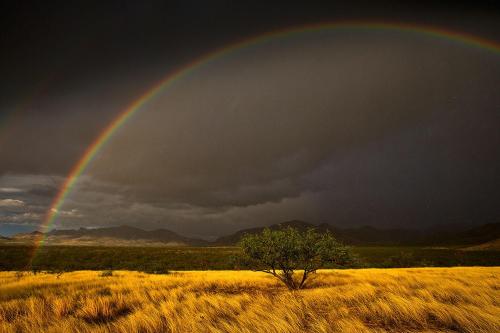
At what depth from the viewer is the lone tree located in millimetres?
19875

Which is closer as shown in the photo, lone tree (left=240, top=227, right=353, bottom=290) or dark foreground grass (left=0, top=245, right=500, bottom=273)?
lone tree (left=240, top=227, right=353, bottom=290)

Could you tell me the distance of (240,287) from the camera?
20875 mm

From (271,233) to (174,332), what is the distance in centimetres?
1538

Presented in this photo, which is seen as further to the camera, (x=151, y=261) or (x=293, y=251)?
(x=151, y=261)

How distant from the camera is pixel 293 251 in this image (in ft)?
65.1

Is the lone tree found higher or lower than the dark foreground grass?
higher

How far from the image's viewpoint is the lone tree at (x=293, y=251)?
19875 mm

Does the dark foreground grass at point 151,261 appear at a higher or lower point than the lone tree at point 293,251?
lower

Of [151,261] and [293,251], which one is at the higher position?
[293,251]

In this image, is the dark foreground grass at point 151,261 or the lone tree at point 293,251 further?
the dark foreground grass at point 151,261

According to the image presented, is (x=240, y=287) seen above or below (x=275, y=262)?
below

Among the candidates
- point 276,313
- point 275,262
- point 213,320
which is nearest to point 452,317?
point 276,313

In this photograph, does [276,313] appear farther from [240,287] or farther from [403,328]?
[240,287]

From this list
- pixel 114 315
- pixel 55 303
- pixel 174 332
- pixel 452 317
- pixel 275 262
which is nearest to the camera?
pixel 174 332
